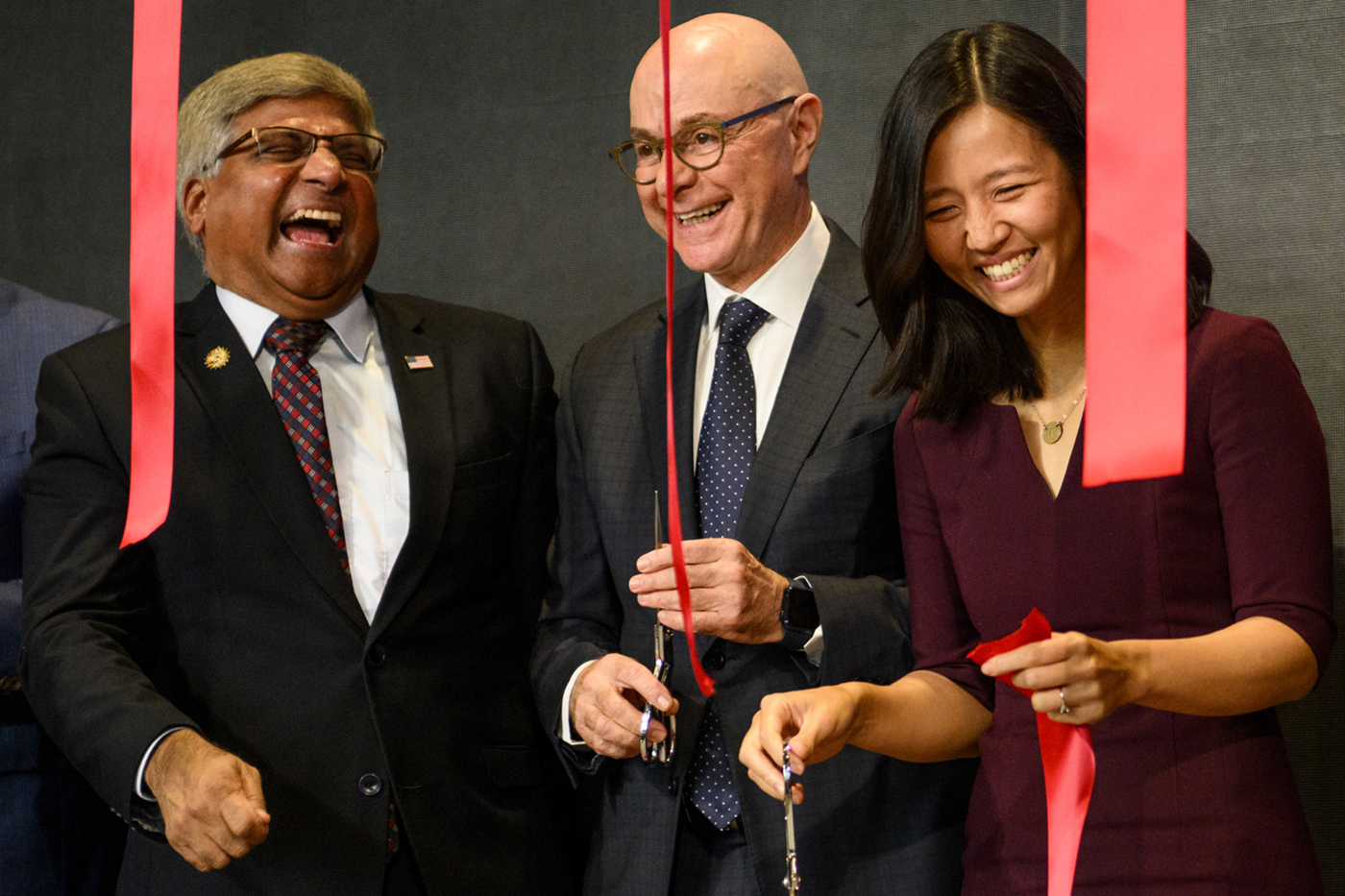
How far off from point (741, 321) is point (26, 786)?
4.54ft

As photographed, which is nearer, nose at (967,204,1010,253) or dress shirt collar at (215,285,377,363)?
nose at (967,204,1010,253)

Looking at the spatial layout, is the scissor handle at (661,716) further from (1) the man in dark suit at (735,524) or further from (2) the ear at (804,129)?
(2) the ear at (804,129)

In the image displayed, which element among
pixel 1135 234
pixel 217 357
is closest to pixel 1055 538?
pixel 1135 234

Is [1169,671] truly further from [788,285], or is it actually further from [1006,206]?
[788,285]

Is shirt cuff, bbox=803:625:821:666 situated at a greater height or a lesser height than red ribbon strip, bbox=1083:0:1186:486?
lesser

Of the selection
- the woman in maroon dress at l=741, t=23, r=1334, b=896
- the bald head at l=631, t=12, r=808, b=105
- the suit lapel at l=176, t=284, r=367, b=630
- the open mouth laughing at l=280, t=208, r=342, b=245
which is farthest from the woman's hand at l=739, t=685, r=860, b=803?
the open mouth laughing at l=280, t=208, r=342, b=245

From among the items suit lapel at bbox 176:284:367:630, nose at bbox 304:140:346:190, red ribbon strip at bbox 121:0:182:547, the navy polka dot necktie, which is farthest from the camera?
nose at bbox 304:140:346:190

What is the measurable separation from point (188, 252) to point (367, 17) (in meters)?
0.68

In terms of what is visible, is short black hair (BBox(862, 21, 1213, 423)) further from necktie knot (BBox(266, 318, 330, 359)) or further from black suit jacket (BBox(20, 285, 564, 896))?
necktie knot (BBox(266, 318, 330, 359))

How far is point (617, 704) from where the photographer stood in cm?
182

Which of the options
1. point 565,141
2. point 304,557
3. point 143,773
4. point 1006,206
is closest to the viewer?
point 1006,206

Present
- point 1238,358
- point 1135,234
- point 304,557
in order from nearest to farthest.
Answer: point 1135,234, point 1238,358, point 304,557

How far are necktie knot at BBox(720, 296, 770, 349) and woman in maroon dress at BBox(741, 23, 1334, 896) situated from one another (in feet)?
1.00

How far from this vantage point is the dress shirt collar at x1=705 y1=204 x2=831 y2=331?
7.00 feet
